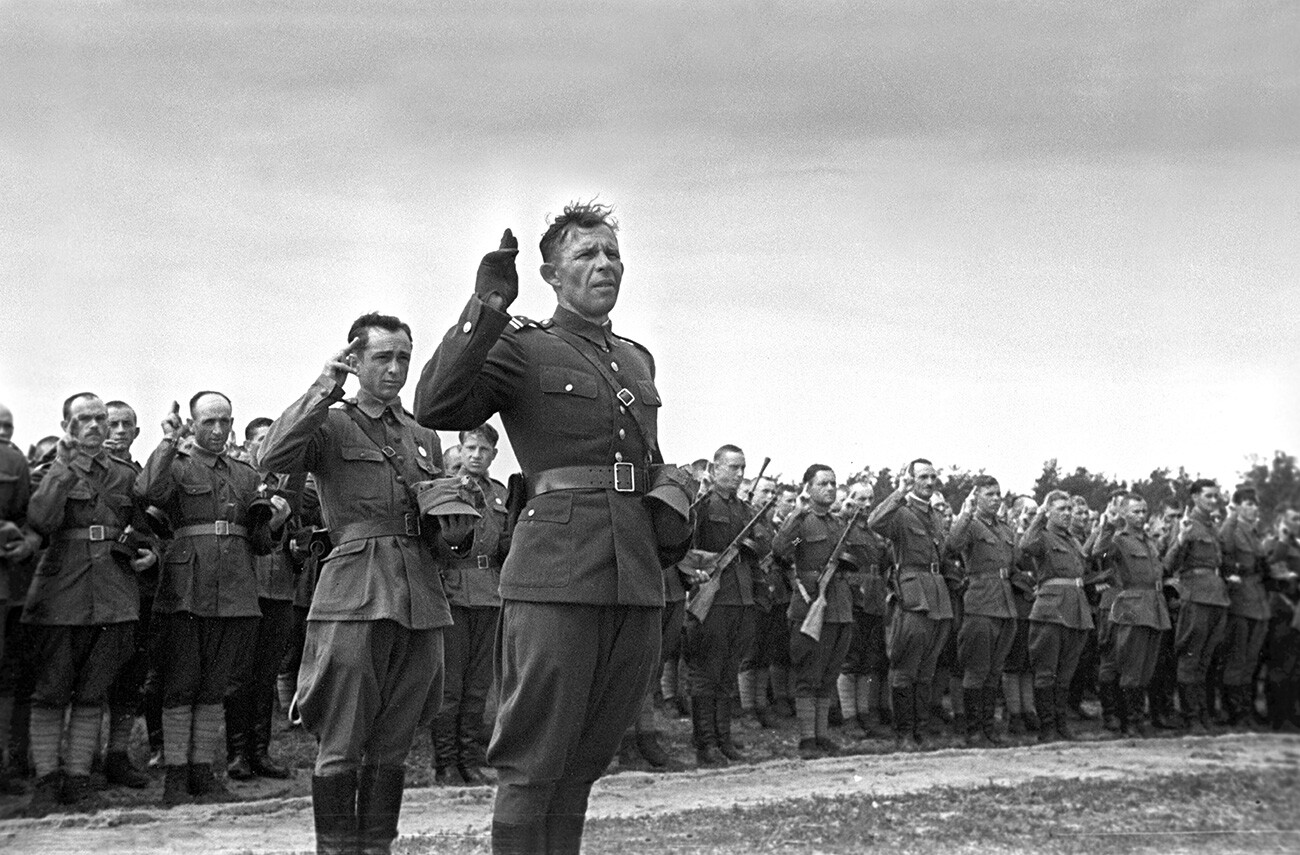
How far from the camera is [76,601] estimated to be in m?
7.40

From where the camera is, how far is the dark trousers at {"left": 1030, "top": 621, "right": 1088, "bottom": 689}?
12.3 metres

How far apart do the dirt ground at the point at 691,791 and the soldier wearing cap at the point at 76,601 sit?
1.37 ft

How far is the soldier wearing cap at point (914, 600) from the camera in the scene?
11.6 metres

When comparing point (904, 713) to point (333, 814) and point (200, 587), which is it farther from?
point (333, 814)

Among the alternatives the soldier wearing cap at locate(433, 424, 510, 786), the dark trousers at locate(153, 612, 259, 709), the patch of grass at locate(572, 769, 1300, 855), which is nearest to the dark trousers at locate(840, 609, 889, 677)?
the soldier wearing cap at locate(433, 424, 510, 786)

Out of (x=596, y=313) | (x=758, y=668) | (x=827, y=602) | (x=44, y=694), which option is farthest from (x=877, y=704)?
(x=596, y=313)

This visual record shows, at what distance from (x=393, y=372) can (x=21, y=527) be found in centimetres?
238

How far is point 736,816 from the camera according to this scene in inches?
297

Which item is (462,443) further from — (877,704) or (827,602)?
(877,704)

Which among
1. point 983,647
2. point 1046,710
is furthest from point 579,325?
point 1046,710

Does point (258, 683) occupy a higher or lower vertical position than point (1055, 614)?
lower

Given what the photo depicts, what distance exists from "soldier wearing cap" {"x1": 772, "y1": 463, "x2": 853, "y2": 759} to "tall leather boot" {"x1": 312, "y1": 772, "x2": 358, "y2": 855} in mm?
6014

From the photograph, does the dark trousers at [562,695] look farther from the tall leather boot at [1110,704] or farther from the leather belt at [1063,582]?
the tall leather boot at [1110,704]

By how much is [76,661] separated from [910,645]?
249 inches
